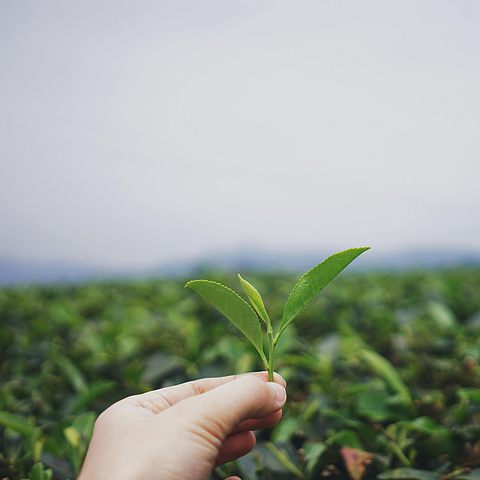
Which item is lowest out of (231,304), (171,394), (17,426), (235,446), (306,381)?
(306,381)

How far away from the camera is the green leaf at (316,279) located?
32.5 inches

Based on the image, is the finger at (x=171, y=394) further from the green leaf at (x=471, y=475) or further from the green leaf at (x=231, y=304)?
the green leaf at (x=471, y=475)

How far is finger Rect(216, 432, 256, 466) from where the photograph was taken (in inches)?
37.8

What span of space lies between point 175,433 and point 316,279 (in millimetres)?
417

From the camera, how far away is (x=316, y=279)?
85cm

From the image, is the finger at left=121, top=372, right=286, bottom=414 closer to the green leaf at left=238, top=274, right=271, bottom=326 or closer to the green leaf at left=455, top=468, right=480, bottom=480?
the green leaf at left=238, top=274, right=271, bottom=326

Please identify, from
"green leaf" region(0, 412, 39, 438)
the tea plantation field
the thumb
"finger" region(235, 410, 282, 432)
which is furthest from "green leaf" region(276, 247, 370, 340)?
"green leaf" region(0, 412, 39, 438)

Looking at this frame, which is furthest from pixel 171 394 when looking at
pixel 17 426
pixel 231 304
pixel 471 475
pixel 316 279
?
pixel 471 475

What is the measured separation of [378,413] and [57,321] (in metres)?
2.21

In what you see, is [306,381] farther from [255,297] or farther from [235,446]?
[255,297]

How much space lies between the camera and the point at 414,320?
231cm

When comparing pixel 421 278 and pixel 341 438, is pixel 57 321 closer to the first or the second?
pixel 341 438

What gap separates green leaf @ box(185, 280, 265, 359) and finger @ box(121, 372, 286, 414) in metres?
0.10

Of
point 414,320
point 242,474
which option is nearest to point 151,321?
point 242,474
